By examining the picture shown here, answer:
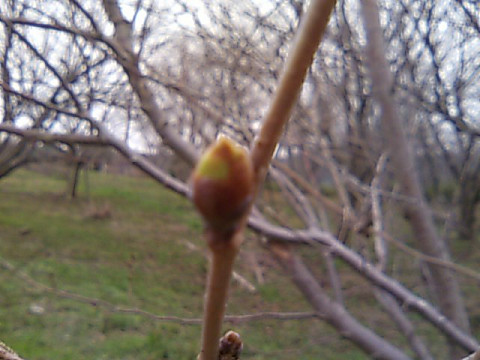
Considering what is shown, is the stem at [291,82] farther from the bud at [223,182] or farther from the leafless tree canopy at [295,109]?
the leafless tree canopy at [295,109]

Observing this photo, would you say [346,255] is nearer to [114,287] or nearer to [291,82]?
[291,82]

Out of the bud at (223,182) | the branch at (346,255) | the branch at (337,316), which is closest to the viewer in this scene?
the bud at (223,182)

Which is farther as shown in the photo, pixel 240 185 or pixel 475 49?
pixel 475 49

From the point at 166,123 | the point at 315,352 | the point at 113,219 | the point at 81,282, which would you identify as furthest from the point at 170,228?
the point at 166,123

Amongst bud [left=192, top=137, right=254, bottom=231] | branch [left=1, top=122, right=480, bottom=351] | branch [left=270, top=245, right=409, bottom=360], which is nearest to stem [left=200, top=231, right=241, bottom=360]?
bud [left=192, top=137, right=254, bottom=231]

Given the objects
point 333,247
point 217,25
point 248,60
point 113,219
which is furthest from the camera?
point 113,219

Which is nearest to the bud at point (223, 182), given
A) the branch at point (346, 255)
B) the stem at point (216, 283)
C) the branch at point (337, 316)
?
the stem at point (216, 283)

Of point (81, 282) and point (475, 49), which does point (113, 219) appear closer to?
point (81, 282)
